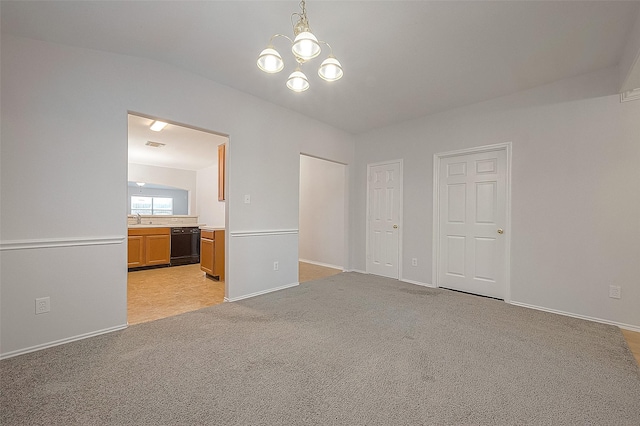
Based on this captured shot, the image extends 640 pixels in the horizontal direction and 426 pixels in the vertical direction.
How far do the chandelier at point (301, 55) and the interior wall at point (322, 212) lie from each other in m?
3.42

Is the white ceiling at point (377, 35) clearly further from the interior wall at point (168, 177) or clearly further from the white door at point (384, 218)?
the interior wall at point (168, 177)

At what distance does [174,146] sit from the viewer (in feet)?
17.6

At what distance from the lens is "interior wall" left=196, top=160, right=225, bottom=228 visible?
693 centimetres

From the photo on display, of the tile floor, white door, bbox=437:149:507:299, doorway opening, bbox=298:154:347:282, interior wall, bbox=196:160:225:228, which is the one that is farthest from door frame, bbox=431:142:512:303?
interior wall, bbox=196:160:225:228

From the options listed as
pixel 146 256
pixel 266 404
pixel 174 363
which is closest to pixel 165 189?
pixel 146 256

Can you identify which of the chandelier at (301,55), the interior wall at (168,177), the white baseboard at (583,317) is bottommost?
the white baseboard at (583,317)

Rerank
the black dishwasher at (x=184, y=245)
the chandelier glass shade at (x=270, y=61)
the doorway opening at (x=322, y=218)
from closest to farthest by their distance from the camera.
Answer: the chandelier glass shade at (x=270, y=61) → the doorway opening at (x=322, y=218) → the black dishwasher at (x=184, y=245)

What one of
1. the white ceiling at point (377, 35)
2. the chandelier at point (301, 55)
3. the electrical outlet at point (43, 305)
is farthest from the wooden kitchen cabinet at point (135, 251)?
the chandelier at point (301, 55)

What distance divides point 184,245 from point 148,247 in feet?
2.36

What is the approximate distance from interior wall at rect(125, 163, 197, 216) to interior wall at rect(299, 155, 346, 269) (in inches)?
132

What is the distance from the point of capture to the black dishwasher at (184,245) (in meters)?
5.89

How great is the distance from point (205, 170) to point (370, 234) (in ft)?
16.2

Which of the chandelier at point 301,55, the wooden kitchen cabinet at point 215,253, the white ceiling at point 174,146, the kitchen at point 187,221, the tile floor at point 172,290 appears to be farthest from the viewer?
the wooden kitchen cabinet at point 215,253

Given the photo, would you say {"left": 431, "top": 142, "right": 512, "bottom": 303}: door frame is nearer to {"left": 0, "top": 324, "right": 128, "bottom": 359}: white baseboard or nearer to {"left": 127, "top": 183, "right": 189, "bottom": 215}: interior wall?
{"left": 0, "top": 324, "right": 128, "bottom": 359}: white baseboard
